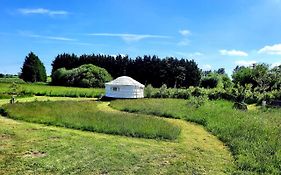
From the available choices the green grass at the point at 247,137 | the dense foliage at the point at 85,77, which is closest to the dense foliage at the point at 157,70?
the dense foliage at the point at 85,77

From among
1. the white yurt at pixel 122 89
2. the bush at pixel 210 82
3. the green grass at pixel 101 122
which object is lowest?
the green grass at pixel 101 122

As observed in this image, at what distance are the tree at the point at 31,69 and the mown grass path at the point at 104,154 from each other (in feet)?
200

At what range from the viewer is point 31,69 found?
7144 cm

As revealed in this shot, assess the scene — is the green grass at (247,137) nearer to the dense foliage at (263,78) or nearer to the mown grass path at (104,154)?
the mown grass path at (104,154)

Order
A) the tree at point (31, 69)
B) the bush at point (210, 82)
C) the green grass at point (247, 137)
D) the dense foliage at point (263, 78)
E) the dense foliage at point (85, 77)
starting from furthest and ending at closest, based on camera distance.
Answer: the tree at point (31, 69), the bush at point (210, 82), the dense foliage at point (85, 77), the dense foliage at point (263, 78), the green grass at point (247, 137)

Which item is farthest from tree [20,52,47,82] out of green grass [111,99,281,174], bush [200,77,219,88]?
green grass [111,99,281,174]

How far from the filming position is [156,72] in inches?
2499

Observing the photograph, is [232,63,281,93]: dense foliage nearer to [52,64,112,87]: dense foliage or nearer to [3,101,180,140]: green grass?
[52,64,112,87]: dense foliage

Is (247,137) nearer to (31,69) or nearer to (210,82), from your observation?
(210,82)

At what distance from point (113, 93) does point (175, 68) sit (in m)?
30.3

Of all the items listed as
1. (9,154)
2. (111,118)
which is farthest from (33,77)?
(9,154)

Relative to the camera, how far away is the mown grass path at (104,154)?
8.97 m

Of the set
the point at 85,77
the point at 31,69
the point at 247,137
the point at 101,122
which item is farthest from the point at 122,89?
the point at 31,69

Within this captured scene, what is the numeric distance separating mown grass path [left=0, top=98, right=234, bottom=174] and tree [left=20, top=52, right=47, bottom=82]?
6084cm
